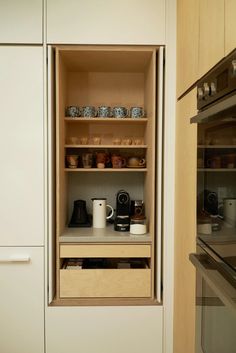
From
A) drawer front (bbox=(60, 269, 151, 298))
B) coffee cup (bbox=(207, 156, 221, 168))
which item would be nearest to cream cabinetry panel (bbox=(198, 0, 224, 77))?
coffee cup (bbox=(207, 156, 221, 168))

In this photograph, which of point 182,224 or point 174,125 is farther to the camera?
point 174,125

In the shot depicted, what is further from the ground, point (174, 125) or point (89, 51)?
point (89, 51)

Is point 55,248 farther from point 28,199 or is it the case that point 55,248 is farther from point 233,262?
point 233,262

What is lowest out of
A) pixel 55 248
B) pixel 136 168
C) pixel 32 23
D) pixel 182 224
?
pixel 55 248

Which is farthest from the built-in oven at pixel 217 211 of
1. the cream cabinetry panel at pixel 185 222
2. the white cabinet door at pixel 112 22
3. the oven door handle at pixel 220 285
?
the white cabinet door at pixel 112 22

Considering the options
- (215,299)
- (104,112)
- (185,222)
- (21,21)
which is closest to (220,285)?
(215,299)

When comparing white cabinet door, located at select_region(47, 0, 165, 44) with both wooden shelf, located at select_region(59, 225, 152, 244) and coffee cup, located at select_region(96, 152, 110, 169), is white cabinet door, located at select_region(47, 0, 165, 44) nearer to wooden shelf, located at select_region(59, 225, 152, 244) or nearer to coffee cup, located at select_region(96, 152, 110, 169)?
coffee cup, located at select_region(96, 152, 110, 169)

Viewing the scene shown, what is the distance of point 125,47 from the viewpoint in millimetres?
1775

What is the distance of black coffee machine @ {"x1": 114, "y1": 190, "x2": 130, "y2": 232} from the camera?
6.51 feet

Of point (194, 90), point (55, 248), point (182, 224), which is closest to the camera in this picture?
point (194, 90)

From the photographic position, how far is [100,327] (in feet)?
5.88

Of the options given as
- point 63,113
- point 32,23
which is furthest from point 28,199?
point 32,23

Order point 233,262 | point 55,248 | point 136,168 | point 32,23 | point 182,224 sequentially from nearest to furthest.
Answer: point 233,262 < point 182,224 < point 32,23 < point 55,248 < point 136,168

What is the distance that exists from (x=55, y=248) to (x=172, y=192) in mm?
717
